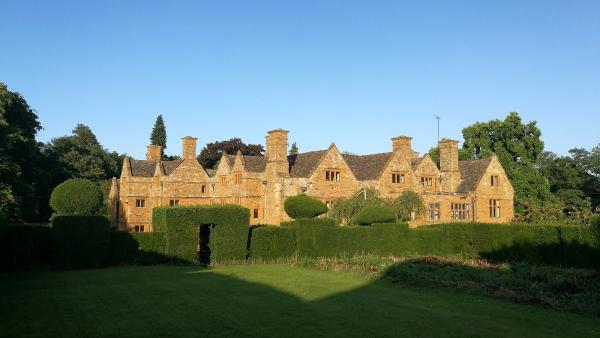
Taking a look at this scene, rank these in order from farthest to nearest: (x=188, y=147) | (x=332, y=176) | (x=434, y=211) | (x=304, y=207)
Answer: (x=188, y=147) < (x=434, y=211) < (x=332, y=176) < (x=304, y=207)

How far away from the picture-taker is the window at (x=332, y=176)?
35.1m

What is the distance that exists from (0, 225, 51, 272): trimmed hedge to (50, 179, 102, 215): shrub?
231cm

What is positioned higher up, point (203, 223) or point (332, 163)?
point (332, 163)

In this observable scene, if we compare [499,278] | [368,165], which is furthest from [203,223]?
[368,165]

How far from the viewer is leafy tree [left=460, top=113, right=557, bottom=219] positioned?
1873 inches

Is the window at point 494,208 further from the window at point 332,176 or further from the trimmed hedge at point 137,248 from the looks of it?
the trimmed hedge at point 137,248

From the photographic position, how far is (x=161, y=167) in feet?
142

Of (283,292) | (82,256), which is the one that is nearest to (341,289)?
(283,292)

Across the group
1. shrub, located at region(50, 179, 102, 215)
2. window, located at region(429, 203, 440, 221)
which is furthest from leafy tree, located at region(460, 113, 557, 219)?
shrub, located at region(50, 179, 102, 215)

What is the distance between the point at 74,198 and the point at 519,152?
132 feet

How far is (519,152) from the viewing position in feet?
161

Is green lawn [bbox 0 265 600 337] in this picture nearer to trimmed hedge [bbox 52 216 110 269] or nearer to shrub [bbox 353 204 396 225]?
trimmed hedge [bbox 52 216 110 269]

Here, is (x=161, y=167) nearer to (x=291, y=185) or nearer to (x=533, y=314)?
(x=291, y=185)

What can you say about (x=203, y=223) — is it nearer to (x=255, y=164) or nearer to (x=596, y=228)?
(x=255, y=164)
